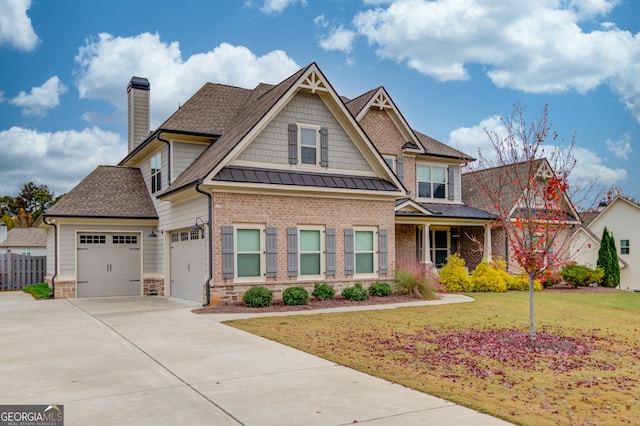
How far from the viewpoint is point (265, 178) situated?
17.3 m

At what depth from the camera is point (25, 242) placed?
167 feet

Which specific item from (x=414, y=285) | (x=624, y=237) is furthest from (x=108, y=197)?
(x=624, y=237)

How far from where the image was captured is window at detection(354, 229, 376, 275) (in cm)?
1920

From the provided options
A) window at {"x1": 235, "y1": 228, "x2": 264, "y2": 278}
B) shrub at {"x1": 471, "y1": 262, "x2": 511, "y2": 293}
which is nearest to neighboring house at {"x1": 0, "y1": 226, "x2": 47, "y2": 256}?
window at {"x1": 235, "y1": 228, "x2": 264, "y2": 278}

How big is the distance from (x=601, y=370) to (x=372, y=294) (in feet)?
35.9

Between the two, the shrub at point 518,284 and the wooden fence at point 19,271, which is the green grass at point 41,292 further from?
the shrub at point 518,284

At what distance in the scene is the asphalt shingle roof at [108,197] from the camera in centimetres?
2050

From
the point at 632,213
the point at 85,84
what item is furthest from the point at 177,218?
the point at 632,213

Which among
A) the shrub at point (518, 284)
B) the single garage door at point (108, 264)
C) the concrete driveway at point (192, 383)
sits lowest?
the shrub at point (518, 284)

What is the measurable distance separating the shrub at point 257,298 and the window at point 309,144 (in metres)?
4.79

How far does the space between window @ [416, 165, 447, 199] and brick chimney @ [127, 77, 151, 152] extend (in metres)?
13.1

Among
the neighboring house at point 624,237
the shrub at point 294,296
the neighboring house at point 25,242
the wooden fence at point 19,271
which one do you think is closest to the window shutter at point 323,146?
the shrub at point 294,296

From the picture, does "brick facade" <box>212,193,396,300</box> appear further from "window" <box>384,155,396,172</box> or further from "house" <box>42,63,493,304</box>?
"window" <box>384,155,396,172</box>

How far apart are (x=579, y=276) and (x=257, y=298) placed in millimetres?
16746
